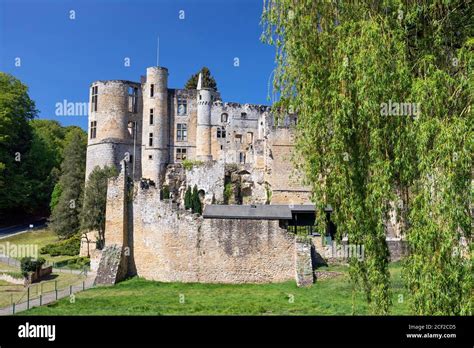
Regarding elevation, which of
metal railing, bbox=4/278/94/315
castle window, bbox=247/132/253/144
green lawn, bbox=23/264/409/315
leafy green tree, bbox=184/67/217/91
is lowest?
metal railing, bbox=4/278/94/315

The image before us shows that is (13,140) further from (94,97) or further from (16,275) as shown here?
(16,275)

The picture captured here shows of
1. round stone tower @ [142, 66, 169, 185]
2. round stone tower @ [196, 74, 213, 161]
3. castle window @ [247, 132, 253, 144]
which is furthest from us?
castle window @ [247, 132, 253, 144]

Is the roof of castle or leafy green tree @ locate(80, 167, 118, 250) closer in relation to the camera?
the roof of castle

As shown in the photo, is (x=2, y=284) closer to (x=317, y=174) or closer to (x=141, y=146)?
(x=317, y=174)

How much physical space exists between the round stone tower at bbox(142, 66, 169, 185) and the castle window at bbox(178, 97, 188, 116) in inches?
91.2

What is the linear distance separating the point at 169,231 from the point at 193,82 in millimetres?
51871

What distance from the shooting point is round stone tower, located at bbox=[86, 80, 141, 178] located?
51.0 m

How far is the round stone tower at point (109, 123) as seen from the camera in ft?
167

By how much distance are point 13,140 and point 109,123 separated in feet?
33.8

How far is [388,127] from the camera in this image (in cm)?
898

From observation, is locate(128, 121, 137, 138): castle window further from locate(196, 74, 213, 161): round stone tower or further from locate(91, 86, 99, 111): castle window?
locate(196, 74, 213, 161): round stone tower

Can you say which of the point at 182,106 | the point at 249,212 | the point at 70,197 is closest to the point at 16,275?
the point at 249,212

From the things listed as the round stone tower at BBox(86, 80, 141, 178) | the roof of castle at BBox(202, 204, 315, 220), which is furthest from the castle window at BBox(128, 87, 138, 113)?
the roof of castle at BBox(202, 204, 315, 220)

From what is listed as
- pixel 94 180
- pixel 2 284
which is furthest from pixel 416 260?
pixel 94 180
